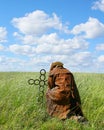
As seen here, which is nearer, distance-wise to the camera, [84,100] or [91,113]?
[91,113]

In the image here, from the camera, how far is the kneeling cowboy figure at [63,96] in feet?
32.7

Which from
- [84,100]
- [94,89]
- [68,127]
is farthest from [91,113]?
[94,89]

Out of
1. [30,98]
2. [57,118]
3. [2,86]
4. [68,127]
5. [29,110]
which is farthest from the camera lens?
[2,86]

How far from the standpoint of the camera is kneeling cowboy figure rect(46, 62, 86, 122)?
997 centimetres

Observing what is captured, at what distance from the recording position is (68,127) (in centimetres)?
938

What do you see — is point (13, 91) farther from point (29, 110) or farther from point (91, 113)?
point (91, 113)

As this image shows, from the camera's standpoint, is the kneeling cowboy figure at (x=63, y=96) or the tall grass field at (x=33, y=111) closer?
the tall grass field at (x=33, y=111)

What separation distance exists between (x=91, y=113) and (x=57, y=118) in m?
1.55

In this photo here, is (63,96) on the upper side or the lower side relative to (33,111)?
upper

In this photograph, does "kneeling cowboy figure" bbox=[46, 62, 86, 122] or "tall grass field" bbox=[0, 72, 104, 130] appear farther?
"kneeling cowboy figure" bbox=[46, 62, 86, 122]

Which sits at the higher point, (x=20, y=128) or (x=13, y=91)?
(x=13, y=91)

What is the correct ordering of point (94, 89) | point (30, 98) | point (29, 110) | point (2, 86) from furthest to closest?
1. point (94, 89)
2. point (2, 86)
3. point (30, 98)
4. point (29, 110)

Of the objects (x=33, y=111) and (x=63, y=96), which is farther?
(x=33, y=111)

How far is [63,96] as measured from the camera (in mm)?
10000
